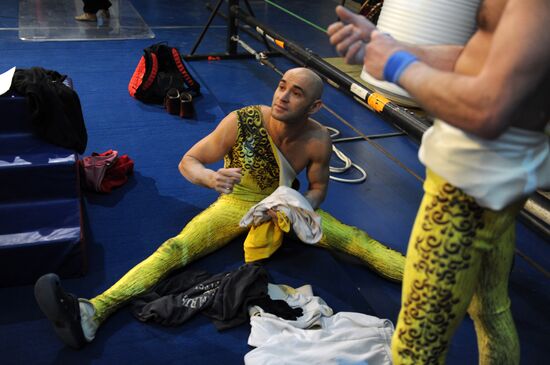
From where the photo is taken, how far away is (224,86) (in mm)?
4688

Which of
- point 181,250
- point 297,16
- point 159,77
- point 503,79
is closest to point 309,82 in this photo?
point 181,250

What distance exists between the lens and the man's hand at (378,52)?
3.67ft

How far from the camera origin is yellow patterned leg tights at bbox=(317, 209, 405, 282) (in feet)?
8.21

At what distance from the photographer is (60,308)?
1.83 m

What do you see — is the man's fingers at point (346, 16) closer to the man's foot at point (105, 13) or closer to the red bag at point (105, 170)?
the red bag at point (105, 170)

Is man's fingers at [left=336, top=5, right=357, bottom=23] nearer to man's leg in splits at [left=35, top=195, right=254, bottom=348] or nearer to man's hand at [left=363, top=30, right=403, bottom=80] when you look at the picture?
man's hand at [left=363, top=30, right=403, bottom=80]

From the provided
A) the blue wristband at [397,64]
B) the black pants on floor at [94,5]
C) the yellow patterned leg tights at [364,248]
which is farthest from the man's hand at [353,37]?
the black pants on floor at [94,5]

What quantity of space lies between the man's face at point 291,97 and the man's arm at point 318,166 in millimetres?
216

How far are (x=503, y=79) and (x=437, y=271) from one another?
0.48 metres

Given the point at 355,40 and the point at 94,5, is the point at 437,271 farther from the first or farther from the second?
the point at 94,5

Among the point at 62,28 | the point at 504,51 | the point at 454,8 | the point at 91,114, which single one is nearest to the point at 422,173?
the point at 454,8

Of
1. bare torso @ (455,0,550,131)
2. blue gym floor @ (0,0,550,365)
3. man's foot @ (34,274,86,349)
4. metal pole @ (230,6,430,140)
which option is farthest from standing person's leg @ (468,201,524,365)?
metal pole @ (230,6,430,140)

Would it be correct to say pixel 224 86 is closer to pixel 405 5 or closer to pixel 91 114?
pixel 91 114

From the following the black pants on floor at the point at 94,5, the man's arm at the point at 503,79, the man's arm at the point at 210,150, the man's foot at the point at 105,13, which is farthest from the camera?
the man's foot at the point at 105,13
